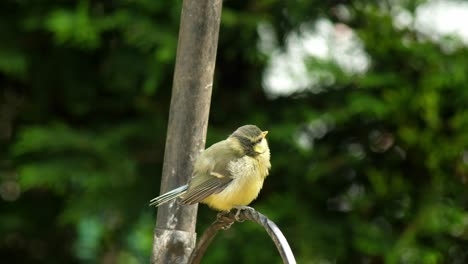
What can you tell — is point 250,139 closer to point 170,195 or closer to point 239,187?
point 239,187

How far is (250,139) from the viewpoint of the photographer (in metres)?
2.18

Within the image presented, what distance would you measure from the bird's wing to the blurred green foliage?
4.90ft

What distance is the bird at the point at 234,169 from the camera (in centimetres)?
208

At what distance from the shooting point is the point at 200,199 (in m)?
1.98

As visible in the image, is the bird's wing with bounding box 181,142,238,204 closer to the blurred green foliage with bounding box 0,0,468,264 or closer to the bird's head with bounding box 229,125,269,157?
the bird's head with bounding box 229,125,269,157

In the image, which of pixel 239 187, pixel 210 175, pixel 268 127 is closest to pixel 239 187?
pixel 239 187

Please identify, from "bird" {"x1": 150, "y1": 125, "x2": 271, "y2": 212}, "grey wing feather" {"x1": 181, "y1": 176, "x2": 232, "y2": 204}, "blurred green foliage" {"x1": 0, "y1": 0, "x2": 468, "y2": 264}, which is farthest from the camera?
"blurred green foliage" {"x1": 0, "y1": 0, "x2": 468, "y2": 264}

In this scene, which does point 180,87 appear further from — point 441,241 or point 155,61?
point 441,241

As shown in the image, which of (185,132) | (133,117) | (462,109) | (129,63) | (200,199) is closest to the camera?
(200,199)

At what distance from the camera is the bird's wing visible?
6.50 ft

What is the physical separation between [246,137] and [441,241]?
193 cm

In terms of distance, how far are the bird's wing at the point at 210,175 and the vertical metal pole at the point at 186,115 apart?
6 centimetres

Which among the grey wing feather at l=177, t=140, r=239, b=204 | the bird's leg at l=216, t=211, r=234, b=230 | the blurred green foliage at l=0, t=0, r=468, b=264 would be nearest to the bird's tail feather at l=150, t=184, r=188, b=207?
the grey wing feather at l=177, t=140, r=239, b=204

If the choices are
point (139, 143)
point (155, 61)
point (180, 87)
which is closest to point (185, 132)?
point (180, 87)
